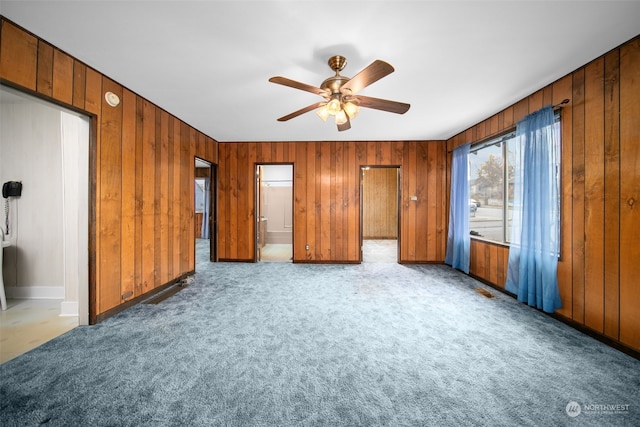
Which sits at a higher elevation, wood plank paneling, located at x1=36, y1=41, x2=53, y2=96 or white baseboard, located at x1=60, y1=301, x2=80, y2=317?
wood plank paneling, located at x1=36, y1=41, x2=53, y2=96

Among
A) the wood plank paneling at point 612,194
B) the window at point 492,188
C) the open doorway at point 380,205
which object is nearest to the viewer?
the wood plank paneling at point 612,194

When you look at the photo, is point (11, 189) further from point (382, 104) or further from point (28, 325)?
point (382, 104)

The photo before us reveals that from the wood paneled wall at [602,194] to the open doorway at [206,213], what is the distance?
18.0 feet

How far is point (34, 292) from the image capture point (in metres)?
3.01

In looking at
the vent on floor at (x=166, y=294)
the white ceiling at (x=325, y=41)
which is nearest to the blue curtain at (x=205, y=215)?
the vent on floor at (x=166, y=294)

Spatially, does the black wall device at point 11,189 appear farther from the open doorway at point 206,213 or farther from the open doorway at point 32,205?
the open doorway at point 206,213

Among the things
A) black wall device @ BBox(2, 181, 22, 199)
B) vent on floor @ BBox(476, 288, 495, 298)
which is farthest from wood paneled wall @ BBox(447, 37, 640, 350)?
black wall device @ BBox(2, 181, 22, 199)

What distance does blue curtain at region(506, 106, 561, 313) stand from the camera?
2.50 metres

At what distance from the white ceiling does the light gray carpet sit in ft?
8.40

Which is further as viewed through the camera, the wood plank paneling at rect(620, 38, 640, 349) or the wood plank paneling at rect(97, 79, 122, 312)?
the wood plank paneling at rect(97, 79, 122, 312)

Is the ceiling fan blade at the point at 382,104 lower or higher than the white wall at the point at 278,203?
higher

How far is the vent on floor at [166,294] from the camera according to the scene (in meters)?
A: 2.96

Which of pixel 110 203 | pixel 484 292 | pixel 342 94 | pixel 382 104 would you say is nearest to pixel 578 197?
pixel 484 292

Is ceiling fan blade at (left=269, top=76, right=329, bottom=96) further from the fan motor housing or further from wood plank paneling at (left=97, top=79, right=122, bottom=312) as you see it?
wood plank paneling at (left=97, top=79, right=122, bottom=312)
